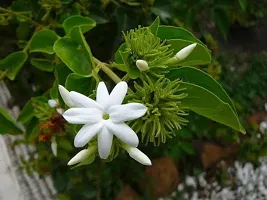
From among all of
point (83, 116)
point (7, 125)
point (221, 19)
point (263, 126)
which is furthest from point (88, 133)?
point (263, 126)

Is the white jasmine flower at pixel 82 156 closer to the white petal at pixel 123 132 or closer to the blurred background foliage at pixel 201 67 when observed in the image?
the white petal at pixel 123 132

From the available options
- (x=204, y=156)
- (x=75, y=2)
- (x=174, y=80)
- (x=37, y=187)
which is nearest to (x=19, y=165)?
(x=37, y=187)

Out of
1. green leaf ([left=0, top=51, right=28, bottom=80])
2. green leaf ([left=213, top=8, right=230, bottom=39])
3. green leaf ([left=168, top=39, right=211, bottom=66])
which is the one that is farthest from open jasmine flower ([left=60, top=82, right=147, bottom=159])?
green leaf ([left=213, top=8, right=230, bottom=39])

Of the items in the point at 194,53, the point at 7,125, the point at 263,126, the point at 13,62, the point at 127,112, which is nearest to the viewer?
the point at 127,112

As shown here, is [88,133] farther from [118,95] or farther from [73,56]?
[73,56]

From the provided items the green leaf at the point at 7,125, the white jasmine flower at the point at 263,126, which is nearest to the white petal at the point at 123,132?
the green leaf at the point at 7,125

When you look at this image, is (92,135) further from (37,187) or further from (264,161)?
(264,161)

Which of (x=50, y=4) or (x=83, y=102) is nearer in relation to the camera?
(x=83, y=102)
